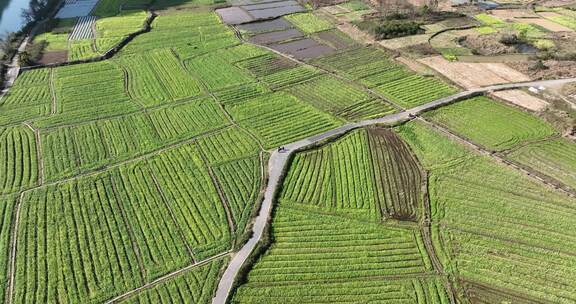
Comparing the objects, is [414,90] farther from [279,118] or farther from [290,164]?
[290,164]

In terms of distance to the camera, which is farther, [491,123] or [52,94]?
[52,94]

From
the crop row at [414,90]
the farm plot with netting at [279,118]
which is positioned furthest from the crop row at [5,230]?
the crop row at [414,90]

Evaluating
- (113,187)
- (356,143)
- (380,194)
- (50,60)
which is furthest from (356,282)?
(50,60)

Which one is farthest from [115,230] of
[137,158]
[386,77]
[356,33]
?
[356,33]

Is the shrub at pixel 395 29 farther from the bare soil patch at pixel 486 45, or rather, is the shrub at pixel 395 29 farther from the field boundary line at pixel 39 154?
the field boundary line at pixel 39 154

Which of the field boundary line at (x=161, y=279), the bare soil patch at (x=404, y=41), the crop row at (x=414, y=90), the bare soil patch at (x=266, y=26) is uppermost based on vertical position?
the bare soil patch at (x=266, y=26)

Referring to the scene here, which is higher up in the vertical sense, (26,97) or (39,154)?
(26,97)
